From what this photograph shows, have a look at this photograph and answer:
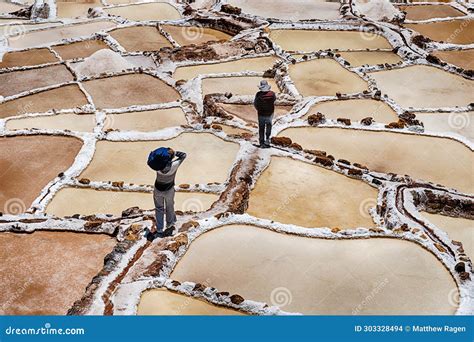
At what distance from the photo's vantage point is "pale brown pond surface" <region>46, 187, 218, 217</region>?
1420cm

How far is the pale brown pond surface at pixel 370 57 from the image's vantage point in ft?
79.5

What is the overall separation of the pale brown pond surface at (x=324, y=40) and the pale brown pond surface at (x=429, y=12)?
5.45 meters

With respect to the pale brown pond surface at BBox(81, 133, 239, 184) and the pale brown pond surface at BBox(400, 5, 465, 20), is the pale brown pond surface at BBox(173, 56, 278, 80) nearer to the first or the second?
the pale brown pond surface at BBox(81, 133, 239, 184)

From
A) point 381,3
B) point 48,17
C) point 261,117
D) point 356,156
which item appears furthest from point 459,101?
point 48,17

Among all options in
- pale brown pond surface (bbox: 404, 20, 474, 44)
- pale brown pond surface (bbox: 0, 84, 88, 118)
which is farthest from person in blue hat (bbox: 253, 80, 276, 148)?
pale brown pond surface (bbox: 404, 20, 474, 44)

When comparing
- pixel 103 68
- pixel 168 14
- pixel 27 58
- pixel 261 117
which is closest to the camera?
pixel 261 117

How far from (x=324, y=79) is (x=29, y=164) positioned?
11086 millimetres

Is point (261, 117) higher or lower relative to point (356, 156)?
higher

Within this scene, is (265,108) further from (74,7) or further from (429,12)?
(74,7)

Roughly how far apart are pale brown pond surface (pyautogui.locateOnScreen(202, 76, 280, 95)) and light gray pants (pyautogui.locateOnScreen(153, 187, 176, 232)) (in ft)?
32.2

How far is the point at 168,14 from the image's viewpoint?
3088 centimetres

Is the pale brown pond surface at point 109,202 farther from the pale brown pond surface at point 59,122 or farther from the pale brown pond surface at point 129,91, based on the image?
the pale brown pond surface at point 129,91

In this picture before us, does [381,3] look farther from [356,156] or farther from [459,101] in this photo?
[356,156]

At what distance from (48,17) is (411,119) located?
2049 centimetres
